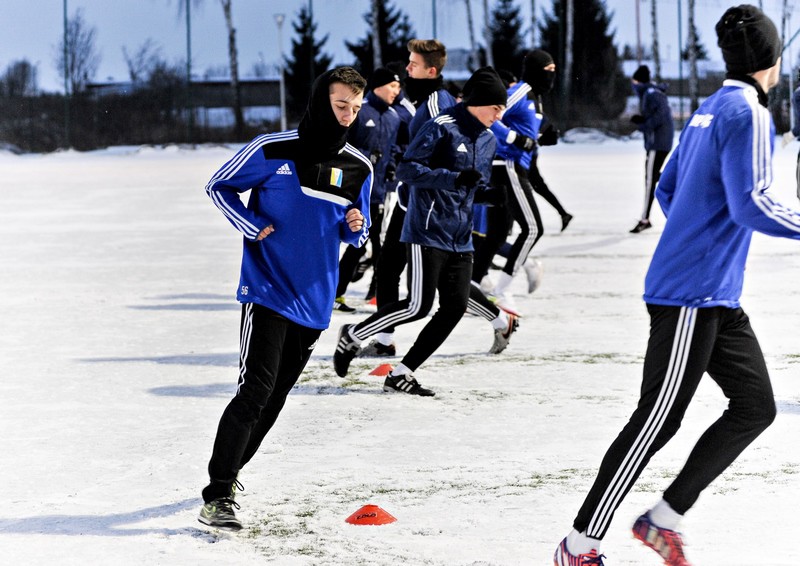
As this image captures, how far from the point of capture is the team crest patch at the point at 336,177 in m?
4.56

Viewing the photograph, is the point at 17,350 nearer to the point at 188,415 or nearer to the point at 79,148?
the point at 188,415

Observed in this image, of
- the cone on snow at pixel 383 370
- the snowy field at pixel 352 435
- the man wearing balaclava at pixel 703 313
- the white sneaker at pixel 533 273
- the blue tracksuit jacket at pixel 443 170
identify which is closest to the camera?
the man wearing balaclava at pixel 703 313

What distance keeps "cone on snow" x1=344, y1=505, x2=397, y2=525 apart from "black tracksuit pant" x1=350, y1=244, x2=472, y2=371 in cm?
234

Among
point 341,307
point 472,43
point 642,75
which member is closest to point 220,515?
point 341,307

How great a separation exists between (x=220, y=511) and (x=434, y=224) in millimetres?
2687

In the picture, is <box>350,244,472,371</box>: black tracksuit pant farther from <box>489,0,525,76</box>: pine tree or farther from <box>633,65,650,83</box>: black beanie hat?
<box>489,0,525,76</box>: pine tree

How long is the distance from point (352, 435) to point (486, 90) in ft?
6.19

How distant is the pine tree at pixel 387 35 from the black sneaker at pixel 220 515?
154ft

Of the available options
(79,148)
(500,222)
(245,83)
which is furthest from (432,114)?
(245,83)

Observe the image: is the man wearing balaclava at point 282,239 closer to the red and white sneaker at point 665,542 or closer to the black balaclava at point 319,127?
the black balaclava at point 319,127

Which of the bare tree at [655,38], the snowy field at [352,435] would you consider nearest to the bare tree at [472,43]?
the bare tree at [655,38]

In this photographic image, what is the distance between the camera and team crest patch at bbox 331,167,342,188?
456cm

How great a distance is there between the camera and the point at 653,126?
15.8m

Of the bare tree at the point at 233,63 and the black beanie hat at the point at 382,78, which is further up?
the bare tree at the point at 233,63
